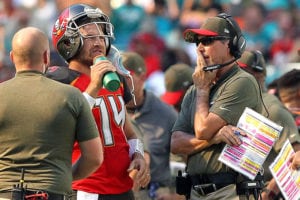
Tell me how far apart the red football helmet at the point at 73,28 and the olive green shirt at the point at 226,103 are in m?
0.98

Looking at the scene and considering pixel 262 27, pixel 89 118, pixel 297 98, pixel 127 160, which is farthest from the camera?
pixel 262 27

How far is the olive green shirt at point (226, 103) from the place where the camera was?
7.19 metres

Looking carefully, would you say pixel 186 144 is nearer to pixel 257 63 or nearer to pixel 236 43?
pixel 236 43

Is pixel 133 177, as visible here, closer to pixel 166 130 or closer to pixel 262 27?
pixel 166 130

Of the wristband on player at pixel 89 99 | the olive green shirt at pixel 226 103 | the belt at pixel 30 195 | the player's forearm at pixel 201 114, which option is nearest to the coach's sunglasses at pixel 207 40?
the olive green shirt at pixel 226 103

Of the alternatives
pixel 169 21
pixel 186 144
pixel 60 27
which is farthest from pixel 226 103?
pixel 169 21

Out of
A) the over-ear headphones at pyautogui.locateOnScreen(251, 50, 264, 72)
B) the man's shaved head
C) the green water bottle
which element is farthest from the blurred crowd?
the man's shaved head

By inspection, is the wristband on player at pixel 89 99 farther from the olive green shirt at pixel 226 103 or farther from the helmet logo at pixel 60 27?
the olive green shirt at pixel 226 103

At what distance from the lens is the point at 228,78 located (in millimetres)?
7328

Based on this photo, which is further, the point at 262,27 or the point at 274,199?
Answer: the point at 262,27

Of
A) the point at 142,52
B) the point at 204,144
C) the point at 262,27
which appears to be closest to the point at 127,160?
the point at 204,144

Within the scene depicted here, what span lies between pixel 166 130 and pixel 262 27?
8.81 m

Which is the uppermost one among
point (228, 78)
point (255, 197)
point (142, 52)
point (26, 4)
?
point (26, 4)

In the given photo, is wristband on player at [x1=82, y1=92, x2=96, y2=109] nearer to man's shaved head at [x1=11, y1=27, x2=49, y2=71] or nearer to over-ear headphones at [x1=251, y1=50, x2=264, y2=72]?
man's shaved head at [x1=11, y1=27, x2=49, y2=71]
